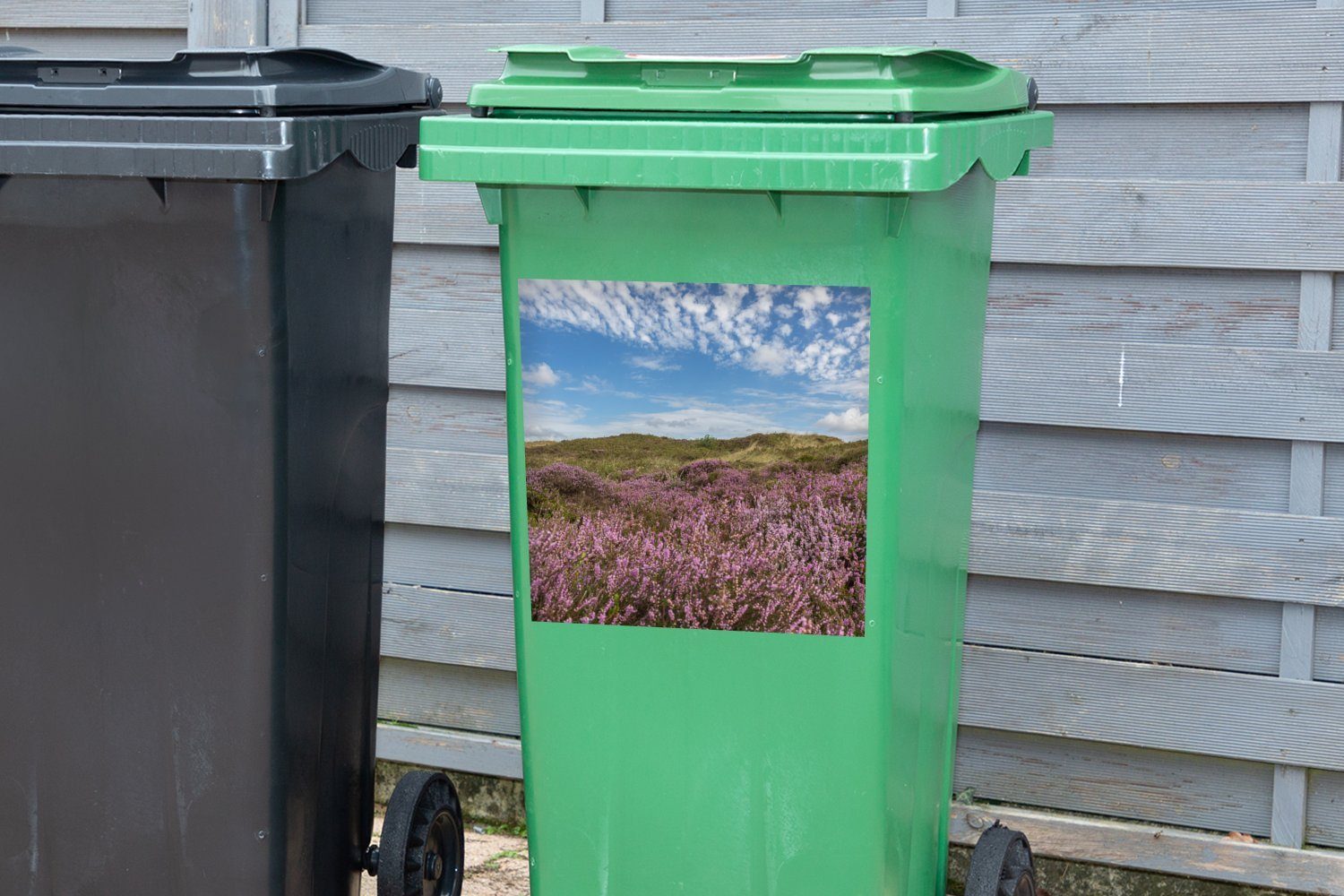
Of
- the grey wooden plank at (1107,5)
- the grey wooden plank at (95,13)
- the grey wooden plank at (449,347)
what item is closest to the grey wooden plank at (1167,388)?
the grey wooden plank at (1107,5)

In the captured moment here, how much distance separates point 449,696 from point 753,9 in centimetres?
177

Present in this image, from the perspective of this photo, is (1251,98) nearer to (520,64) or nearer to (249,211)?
(520,64)

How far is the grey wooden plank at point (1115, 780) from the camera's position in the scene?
294cm

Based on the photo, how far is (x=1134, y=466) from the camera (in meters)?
2.89

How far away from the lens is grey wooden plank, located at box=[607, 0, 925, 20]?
2.91 m

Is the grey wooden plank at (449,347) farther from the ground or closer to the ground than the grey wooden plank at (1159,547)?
farther from the ground

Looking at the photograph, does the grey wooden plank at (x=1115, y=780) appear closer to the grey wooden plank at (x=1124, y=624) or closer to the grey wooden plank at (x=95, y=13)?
the grey wooden plank at (x=1124, y=624)

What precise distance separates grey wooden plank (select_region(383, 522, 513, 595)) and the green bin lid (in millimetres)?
1500

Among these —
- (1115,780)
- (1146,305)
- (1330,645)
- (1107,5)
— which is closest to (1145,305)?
(1146,305)

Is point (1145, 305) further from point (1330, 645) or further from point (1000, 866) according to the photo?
point (1000, 866)

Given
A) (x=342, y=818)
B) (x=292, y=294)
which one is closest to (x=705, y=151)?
(x=292, y=294)

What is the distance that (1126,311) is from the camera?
2.84 meters

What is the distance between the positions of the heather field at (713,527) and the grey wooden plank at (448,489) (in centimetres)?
115

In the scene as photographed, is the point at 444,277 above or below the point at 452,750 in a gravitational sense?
above
